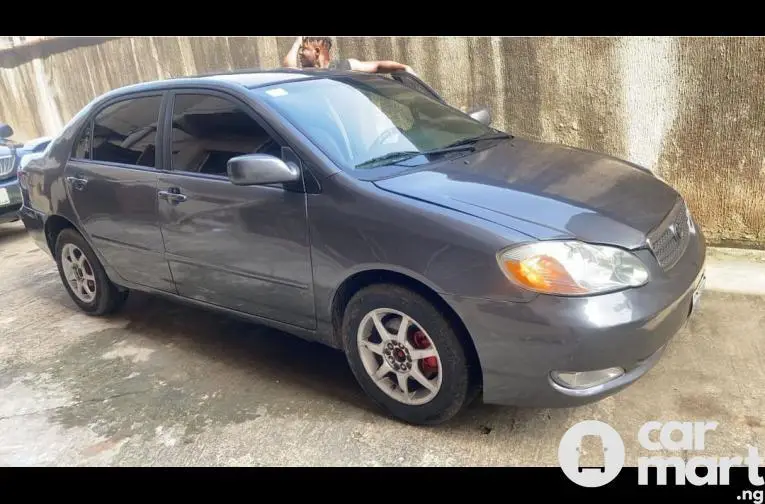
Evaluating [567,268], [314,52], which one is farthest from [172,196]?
[314,52]

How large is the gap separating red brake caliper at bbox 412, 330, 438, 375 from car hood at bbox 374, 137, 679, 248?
0.59m

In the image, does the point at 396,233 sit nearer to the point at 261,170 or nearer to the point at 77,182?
the point at 261,170

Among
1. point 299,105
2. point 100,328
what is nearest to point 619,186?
point 299,105

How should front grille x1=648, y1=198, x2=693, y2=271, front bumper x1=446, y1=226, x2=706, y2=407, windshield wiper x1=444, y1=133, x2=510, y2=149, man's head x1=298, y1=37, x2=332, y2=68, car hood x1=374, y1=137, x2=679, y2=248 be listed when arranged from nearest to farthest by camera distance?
1. front bumper x1=446, y1=226, x2=706, y2=407
2. car hood x1=374, y1=137, x2=679, y2=248
3. front grille x1=648, y1=198, x2=693, y2=271
4. windshield wiper x1=444, y1=133, x2=510, y2=149
5. man's head x1=298, y1=37, x2=332, y2=68

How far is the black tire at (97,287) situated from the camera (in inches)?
173

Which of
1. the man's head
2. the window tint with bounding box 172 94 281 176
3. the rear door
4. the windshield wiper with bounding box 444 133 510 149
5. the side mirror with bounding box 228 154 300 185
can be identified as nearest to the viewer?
the side mirror with bounding box 228 154 300 185

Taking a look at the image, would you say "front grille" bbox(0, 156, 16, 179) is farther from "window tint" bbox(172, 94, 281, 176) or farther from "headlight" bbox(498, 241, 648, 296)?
"headlight" bbox(498, 241, 648, 296)

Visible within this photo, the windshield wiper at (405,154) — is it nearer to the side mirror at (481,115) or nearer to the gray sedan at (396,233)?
the gray sedan at (396,233)

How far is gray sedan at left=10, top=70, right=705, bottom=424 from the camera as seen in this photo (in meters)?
2.48

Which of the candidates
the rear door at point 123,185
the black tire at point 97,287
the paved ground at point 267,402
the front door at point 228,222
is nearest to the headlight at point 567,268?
the paved ground at point 267,402

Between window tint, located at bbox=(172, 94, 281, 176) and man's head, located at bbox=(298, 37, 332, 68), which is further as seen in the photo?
man's head, located at bbox=(298, 37, 332, 68)

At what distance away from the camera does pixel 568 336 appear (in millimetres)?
2410

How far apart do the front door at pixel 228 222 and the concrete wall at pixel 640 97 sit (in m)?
2.71

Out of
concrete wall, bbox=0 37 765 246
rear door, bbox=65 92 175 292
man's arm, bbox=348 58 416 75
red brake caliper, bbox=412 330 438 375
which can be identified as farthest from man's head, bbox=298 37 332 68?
red brake caliper, bbox=412 330 438 375
